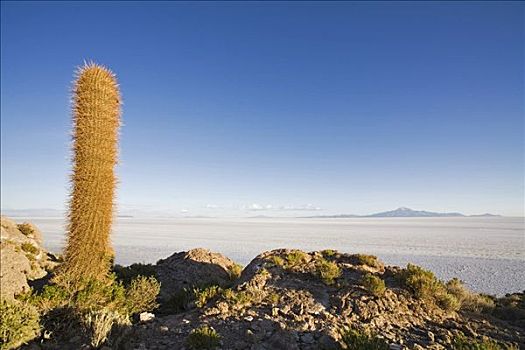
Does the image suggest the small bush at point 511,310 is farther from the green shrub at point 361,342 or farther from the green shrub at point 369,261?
the green shrub at point 361,342

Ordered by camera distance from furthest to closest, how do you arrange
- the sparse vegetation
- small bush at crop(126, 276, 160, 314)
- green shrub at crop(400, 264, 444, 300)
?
small bush at crop(126, 276, 160, 314)
green shrub at crop(400, 264, 444, 300)
the sparse vegetation

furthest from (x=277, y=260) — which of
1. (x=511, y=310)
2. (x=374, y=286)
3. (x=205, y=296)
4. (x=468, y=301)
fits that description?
(x=511, y=310)

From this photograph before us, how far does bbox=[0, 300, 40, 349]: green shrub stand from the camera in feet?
19.4

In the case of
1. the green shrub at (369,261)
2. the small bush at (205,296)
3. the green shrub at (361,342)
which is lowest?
the small bush at (205,296)

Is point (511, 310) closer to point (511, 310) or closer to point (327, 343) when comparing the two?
point (511, 310)

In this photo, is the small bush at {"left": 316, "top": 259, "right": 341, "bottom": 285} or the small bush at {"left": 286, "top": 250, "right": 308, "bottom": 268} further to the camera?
the small bush at {"left": 286, "top": 250, "right": 308, "bottom": 268}

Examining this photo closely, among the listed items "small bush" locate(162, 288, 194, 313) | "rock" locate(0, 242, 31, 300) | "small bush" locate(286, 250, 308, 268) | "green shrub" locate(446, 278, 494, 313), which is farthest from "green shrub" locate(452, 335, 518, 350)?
"rock" locate(0, 242, 31, 300)

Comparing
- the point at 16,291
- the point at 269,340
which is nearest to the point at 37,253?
the point at 16,291

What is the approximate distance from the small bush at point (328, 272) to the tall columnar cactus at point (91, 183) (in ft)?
17.8

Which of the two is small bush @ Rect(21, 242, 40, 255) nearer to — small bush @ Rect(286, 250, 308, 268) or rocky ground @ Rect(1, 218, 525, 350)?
rocky ground @ Rect(1, 218, 525, 350)

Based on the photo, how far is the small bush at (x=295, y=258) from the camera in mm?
9521

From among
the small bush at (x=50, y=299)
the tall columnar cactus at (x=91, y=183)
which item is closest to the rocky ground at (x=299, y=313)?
the small bush at (x=50, y=299)

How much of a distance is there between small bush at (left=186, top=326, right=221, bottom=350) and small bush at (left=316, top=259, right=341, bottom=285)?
3461mm

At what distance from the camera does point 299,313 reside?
711 cm
